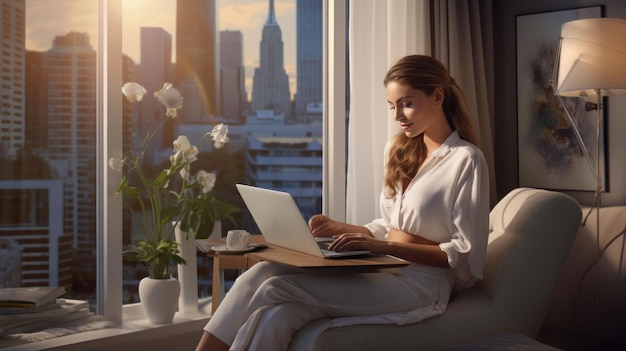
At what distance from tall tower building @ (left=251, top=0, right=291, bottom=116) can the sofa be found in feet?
4.75

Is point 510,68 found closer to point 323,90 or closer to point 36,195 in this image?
point 323,90

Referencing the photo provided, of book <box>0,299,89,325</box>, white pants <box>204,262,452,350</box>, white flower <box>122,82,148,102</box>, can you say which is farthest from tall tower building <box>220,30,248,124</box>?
white pants <box>204,262,452,350</box>

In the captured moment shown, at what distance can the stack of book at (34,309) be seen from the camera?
9.30ft

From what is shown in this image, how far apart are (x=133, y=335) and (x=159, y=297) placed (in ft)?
0.60

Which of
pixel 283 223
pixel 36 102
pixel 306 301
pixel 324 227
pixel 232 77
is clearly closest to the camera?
pixel 306 301

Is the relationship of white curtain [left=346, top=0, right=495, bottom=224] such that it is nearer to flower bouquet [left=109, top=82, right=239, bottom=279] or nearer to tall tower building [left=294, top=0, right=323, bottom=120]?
tall tower building [left=294, top=0, right=323, bottom=120]

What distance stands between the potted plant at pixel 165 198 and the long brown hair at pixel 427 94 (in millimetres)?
796

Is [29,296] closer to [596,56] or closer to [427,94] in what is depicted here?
[427,94]

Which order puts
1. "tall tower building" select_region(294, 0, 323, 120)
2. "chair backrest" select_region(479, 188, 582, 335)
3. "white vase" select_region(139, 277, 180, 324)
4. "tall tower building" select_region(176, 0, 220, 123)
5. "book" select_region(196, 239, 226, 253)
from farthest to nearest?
"tall tower building" select_region(294, 0, 323, 120) → "tall tower building" select_region(176, 0, 220, 123) → "white vase" select_region(139, 277, 180, 324) → "book" select_region(196, 239, 226, 253) → "chair backrest" select_region(479, 188, 582, 335)

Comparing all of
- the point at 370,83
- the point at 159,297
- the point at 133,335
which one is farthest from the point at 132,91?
the point at 370,83

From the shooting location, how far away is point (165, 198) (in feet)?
11.0

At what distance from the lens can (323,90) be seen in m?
3.90

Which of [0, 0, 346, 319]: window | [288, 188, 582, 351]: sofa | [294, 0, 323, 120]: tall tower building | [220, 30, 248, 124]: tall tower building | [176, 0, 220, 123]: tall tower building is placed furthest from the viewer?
[294, 0, 323, 120]: tall tower building

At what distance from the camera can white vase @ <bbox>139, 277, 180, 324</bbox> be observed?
313 cm
